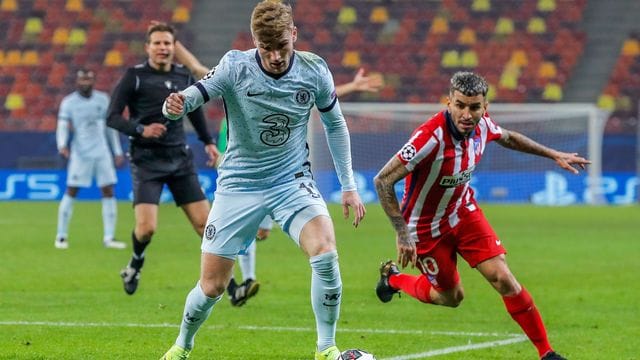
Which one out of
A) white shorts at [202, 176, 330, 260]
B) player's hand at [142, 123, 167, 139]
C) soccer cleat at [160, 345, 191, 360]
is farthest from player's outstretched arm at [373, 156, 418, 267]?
player's hand at [142, 123, 167, 139]

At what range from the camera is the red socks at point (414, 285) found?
9.49 m

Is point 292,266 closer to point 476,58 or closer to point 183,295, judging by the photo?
point 183,295

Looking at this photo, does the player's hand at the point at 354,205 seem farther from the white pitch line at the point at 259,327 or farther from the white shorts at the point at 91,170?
the white shorts at the point at 91,170

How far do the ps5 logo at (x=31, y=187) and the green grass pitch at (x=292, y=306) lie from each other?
29.9 feet

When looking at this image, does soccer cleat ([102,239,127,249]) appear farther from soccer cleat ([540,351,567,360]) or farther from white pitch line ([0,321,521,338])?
soccer cleat ([540,351,567,360])

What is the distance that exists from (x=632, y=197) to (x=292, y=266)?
15374 mm

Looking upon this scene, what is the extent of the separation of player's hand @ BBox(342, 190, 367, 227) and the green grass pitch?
1.44m

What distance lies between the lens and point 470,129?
8.22 m

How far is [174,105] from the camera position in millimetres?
6980

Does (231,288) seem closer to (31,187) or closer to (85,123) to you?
(85,123)

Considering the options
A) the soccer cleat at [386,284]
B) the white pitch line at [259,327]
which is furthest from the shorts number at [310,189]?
the soccer cleat at [386,284]

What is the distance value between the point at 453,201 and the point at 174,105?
8.17ft

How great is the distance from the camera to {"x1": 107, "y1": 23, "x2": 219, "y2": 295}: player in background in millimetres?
11359

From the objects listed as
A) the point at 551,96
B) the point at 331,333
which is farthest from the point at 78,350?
the point at 551,96
